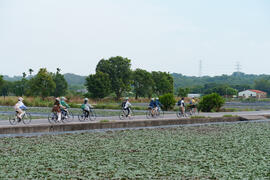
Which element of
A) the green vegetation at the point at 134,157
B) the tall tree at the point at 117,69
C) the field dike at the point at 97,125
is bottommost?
the green vegetation at the point at 134,157

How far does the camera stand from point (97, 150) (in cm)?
1269

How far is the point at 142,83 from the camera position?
8231 centimetres

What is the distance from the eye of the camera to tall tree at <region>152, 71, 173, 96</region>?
279 ft

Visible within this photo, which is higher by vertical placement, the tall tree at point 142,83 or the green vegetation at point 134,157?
the tall tree at point 142,83

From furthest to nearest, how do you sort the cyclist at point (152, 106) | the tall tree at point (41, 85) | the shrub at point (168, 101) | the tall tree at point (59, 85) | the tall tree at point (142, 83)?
1. the tall tree at point (59, 85)
2. the tall tree at point (142, 83)
3. the tall tree at point (41, 85)
4. the shrub at point (168, 101)
5. the cyclist at point (152, 106)

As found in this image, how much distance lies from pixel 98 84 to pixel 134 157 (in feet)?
184

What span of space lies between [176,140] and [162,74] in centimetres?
7181

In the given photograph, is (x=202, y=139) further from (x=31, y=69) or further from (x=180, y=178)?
(x=31, y=69)

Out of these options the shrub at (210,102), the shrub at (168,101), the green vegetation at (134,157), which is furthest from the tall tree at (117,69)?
the green vegetation at (134,157)

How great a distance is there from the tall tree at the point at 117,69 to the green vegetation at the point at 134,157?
56.8 m

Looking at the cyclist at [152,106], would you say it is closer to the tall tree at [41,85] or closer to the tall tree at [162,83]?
the tall tree at [41,85]

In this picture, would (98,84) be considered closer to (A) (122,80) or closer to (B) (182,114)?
(A) (122,80)

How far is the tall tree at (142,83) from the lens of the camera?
268ft

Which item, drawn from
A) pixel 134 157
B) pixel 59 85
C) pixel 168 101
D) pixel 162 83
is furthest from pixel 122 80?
pixel 134 157
